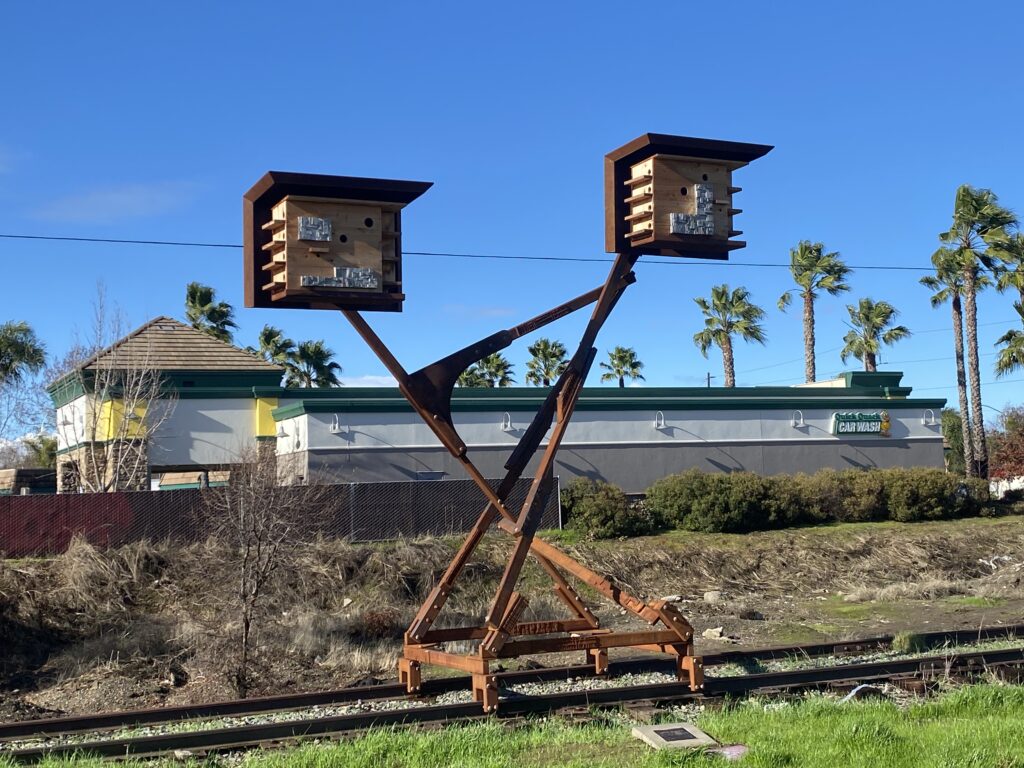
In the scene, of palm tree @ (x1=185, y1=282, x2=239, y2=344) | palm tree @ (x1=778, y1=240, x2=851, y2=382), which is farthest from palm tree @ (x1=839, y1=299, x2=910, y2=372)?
palm tree @ (x1=185, y1=282, x2=239, y2=344)

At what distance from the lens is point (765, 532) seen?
1216 inches

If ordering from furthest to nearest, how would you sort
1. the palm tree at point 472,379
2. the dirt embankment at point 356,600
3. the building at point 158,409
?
the palm tree at point 472,379 < the building at point 158,409 < the dirt embankment at point 356,600

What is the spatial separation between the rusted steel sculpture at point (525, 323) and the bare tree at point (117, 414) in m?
23.6

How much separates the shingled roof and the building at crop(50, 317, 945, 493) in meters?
0.07

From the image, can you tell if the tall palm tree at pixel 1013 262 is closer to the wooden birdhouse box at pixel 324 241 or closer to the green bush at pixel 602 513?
the green bush at pixel 602 513

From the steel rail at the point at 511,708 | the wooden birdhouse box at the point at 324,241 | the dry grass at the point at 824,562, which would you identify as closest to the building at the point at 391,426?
the dry grass at the point at 824,562

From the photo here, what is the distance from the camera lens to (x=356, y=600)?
75.4ft

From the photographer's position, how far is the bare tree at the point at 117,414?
34125 mm

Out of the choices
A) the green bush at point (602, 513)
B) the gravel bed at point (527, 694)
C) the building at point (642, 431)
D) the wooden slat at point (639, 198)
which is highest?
the wooden slat at point (639, 198)

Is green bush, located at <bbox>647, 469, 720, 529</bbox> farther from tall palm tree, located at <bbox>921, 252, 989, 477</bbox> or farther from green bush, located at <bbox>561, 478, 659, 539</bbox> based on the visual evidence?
tall palm tree, located at <bbox>921, 252, 989, 477</bbox>

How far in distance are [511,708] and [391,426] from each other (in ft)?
75.5

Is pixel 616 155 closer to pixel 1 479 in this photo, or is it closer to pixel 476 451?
pixel 476 451

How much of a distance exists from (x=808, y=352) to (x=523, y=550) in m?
47.6

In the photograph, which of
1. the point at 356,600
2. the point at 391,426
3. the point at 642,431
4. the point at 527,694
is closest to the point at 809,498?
the point at 642,431
